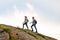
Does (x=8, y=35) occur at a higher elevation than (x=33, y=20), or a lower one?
lower

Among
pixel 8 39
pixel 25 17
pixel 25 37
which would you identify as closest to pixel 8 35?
pixel 8 39

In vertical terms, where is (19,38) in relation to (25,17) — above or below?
below

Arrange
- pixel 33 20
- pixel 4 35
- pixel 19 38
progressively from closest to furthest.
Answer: pixel 4 35 → pixel 19 38 → pixel 33 20

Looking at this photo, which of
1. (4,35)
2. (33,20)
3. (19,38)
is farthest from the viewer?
(33,20)

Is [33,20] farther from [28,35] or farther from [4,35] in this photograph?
[4,35]

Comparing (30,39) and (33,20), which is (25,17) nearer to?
(33,20)

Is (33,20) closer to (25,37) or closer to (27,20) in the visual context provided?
(27,20)

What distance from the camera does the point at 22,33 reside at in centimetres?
3098

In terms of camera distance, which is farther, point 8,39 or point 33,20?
point 33,20

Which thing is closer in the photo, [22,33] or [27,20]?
[22,33]

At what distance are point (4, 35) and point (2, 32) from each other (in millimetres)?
411

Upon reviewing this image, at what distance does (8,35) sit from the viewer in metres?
28.7

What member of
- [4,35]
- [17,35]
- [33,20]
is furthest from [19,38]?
[33,20]

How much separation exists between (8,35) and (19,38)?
5.72ft
